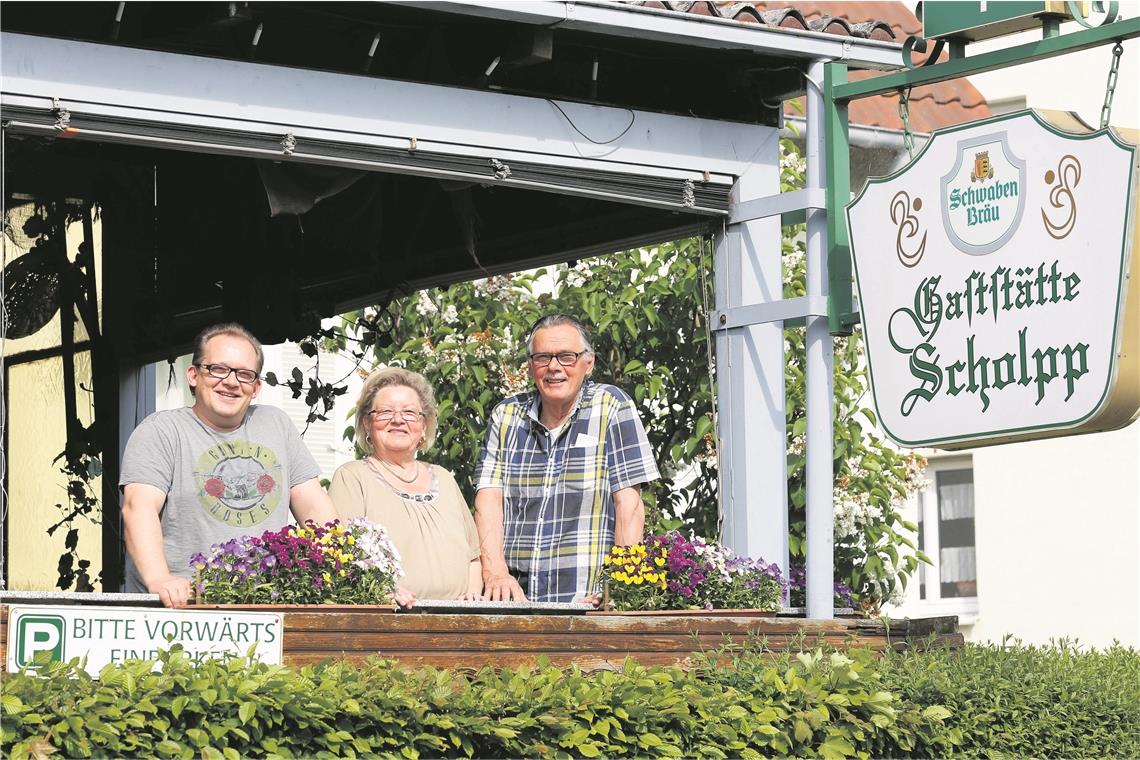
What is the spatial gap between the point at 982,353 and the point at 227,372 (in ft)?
8.38

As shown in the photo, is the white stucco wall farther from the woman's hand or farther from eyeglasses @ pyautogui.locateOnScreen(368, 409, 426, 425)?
the woman's hand

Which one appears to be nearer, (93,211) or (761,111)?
(761,111)

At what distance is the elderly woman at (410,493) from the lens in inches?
251

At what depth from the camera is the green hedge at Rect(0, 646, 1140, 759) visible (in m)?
4.60

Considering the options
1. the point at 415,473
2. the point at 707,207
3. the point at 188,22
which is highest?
the point at 188,22

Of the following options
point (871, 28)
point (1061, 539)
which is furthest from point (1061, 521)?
point (871, 28)

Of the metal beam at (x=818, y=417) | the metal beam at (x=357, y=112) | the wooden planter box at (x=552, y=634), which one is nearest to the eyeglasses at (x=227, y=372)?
the metal beam at (x=357, y=112)

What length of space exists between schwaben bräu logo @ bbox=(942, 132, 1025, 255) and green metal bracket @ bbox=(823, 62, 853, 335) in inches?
23.5

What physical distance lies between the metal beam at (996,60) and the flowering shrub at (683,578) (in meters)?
1.87

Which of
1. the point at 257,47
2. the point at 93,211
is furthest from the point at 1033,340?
the point at 93,211

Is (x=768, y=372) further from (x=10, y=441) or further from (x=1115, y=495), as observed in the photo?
(x=1115, y=495)

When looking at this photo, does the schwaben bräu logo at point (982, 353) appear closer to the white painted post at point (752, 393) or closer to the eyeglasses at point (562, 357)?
the white painted post at point (752, 393)

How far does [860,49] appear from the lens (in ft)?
24.1

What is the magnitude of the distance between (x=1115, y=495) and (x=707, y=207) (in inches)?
370
